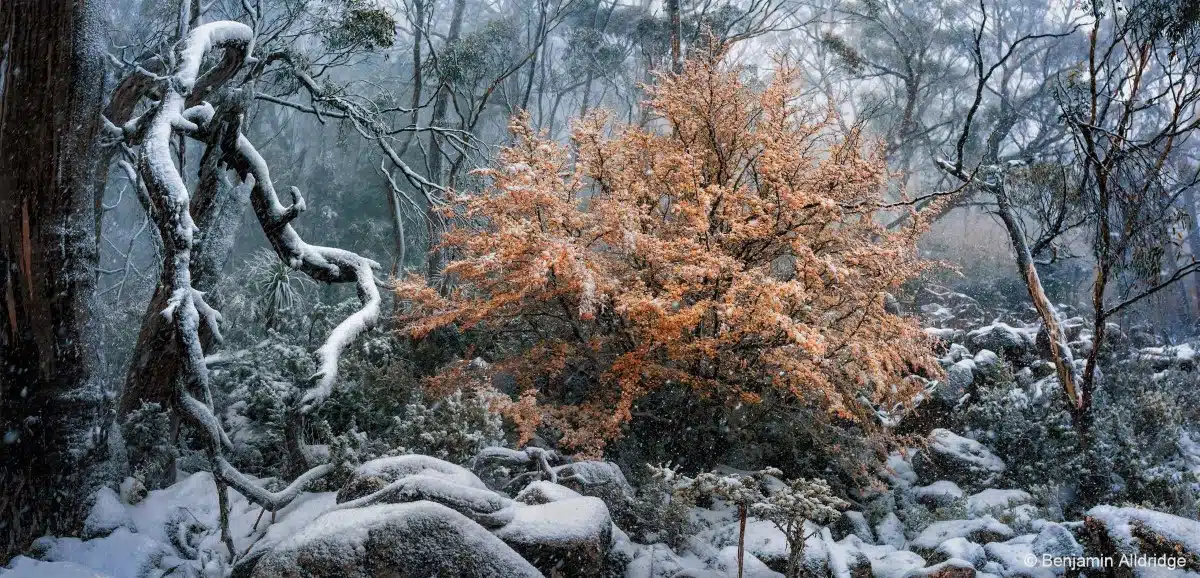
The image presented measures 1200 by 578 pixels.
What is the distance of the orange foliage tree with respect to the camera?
5441 millimetres

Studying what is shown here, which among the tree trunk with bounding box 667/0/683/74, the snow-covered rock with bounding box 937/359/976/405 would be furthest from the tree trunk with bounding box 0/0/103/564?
the tree trunk with bounding box 667/0/683/74

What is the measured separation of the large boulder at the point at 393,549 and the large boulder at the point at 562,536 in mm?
400

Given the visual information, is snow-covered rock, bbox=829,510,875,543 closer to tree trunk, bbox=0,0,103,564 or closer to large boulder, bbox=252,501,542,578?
large boulder, bbox=252,501,542,578

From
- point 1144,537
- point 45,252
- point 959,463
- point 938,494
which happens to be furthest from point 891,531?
point 45,252

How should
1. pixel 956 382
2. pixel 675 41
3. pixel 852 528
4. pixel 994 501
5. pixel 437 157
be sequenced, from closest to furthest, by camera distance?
pixel 852 528 → pixel 994 501 → pixel 956 382 → pixel 675 41 → pixel 437 157

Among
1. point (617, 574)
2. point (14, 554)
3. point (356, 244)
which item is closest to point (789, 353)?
point (617, 574)

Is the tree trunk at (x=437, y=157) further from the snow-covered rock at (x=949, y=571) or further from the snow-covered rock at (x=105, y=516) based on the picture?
the snow-covered rock at (x=949, y=571)

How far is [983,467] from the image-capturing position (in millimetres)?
7023

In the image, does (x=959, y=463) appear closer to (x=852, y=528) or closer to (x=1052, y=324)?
(x=1052, y=324)

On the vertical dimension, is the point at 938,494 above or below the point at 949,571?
above

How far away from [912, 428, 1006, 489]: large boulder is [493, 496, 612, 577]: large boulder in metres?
4.55

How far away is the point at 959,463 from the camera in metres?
7.09

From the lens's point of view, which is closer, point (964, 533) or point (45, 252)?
point (45, 252)

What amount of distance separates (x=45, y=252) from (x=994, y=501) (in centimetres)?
762
